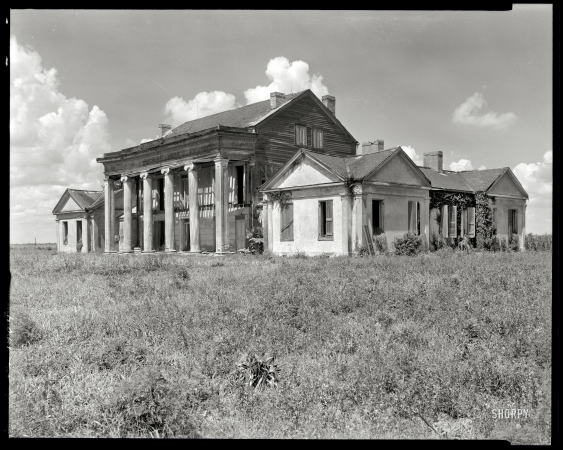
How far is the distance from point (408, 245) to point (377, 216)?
6.39 feet

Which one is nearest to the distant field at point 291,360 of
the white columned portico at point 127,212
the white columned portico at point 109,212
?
the white columned portico at point 127,212

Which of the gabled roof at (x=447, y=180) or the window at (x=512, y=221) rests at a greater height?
the gabled roof at (x=447, y=180)

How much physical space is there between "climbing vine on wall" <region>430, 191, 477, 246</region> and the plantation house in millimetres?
65

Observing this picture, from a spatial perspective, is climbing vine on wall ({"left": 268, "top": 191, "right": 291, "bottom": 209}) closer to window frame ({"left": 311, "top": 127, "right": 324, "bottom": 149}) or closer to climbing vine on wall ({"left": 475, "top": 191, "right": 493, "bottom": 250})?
window frame ({"left": 311, "top": 127, "right": 324, "bottom": 149})

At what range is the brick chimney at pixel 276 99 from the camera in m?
29.1

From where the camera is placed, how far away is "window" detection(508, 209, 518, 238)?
97.7 ft

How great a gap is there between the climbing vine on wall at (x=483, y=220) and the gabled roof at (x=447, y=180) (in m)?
0.83

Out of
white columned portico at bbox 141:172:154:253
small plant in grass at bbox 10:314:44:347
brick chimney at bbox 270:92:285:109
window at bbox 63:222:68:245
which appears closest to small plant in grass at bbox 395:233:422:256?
brick chimney at bbox 270:92:285:109

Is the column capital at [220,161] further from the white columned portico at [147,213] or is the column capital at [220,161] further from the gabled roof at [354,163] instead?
the white columned portico at [147,213]

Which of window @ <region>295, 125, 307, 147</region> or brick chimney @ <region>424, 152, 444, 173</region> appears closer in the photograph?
window @ <region>295, 125, 307, 147</region>

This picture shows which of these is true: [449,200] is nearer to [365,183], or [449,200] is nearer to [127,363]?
[365,183]

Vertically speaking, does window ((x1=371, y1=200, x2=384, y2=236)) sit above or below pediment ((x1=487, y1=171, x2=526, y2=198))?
below
